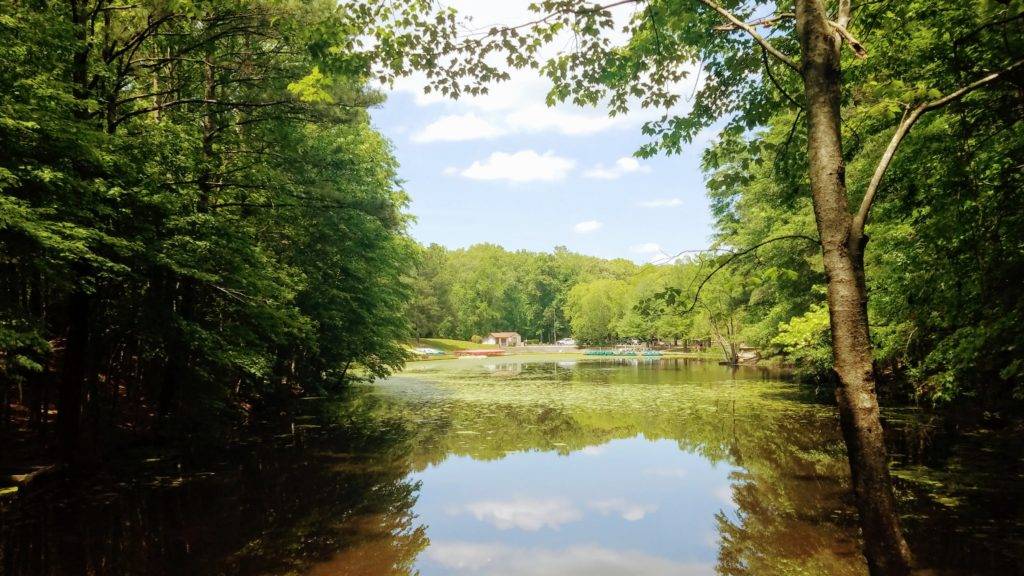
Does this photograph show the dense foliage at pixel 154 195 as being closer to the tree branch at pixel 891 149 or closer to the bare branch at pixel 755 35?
the bare branch at pixel 755 35

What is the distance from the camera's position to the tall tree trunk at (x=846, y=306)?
2.61 meters

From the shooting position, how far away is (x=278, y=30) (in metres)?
8.89

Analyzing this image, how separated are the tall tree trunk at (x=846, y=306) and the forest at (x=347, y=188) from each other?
1 centimetres

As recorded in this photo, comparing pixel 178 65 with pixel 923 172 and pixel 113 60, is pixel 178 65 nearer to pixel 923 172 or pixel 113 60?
pixel 113 60

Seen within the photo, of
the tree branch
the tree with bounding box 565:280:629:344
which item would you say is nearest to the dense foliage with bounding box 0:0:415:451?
the tree branch

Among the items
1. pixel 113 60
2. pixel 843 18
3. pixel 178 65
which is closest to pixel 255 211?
pixel 178 65

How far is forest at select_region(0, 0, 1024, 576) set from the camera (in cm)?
317

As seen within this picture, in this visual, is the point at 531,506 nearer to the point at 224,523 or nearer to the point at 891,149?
the point at 224,523

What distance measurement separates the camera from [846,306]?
2.74m

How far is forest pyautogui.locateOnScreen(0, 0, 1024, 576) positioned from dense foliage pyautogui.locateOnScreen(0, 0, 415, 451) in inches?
2.4

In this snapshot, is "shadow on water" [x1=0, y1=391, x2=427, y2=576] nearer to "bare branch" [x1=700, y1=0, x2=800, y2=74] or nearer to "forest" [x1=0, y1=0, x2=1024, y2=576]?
"forest" [x1=0, y1=0, x2=1024, y2=576]

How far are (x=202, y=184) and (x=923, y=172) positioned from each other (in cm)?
1206

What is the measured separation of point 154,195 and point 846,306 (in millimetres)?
9067

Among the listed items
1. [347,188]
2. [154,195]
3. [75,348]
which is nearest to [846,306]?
[154,195]
